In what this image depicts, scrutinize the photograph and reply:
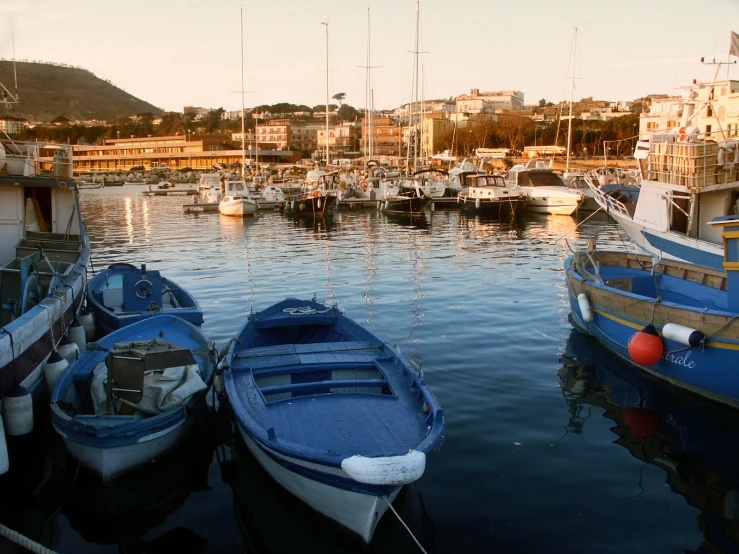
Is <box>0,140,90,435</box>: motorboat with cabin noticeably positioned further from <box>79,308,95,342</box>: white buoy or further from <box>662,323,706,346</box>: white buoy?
<box>662,323,706,346</box>: white buoy

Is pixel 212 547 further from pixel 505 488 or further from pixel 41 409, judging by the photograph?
pixel 41 409

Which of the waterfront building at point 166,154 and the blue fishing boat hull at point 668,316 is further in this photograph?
the waterfront building at point 166,154

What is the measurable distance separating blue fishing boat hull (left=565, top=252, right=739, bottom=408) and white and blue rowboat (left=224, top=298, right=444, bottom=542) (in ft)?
16.7

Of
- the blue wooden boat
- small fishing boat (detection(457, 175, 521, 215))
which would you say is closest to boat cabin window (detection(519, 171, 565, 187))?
small fishing boat (detection(457, 175, 521, 215))

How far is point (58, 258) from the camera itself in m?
14.6

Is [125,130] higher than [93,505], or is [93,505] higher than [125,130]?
[125,130]

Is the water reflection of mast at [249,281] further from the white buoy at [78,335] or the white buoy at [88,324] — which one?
the white buoy at [78,335]

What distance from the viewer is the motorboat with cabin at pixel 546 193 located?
46.5 meters

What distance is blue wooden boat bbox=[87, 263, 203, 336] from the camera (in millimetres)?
13297

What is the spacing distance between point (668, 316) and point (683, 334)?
0.71 m

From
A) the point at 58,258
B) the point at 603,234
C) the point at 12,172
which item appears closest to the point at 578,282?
the point at 58,258

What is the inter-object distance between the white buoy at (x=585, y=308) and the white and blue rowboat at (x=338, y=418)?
5.35 metres

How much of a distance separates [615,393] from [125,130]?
205 metres

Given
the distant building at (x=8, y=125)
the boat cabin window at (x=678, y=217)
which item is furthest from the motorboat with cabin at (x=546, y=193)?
the distant building at (x=8, y=125)
